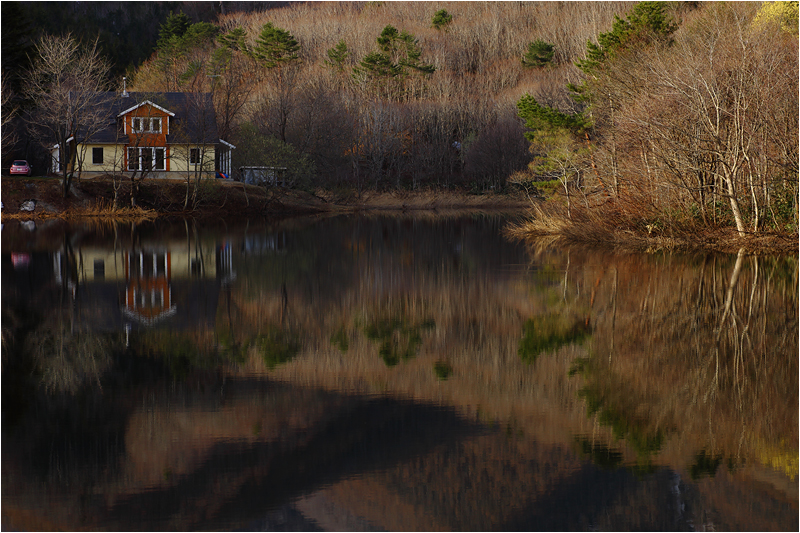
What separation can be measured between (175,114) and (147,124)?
5149mm

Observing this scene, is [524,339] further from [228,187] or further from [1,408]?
[228,187]

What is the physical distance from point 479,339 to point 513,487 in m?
5.34

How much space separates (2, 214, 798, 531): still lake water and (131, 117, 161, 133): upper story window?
40005mm

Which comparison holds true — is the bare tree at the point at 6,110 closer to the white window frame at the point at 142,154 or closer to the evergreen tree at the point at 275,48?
the white window frame at the point at 142,154

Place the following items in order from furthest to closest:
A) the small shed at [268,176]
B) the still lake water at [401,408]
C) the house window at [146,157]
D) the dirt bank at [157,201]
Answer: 1. the small shed at [268,176]
2. the house window at [146,157]
3. the dirt bank at [157,201]
4. the still lake water at [401,408]

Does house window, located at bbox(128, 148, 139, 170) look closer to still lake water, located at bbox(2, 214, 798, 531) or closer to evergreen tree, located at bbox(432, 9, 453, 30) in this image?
still lake water, located at bbox(2, 214, 798, 531)

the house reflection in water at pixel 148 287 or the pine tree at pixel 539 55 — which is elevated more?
the pine tree at pixel 539 55

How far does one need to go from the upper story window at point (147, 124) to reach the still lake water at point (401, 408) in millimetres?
40005

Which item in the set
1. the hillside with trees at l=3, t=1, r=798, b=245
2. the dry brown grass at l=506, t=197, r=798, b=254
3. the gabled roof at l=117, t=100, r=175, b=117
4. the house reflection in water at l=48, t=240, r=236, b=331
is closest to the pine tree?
the hillside with trees at l=3, t=1, r=798, b=245

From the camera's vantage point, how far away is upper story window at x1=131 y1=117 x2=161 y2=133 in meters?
54.6

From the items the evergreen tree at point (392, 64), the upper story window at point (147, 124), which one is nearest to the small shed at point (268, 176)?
the upper story window at point (147, 124)

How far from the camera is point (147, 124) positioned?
5553cm

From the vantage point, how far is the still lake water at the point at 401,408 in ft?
19.0

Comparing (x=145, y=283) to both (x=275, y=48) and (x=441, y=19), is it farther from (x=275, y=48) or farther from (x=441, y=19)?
(x=441, y=19)
